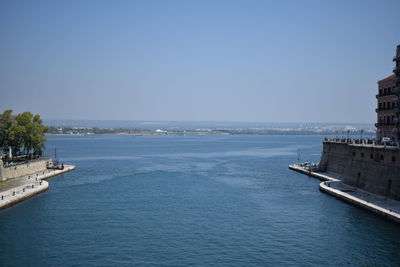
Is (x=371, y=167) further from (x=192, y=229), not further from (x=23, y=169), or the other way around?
(x=23, y=169)

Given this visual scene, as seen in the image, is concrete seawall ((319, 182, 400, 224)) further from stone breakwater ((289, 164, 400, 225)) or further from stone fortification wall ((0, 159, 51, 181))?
stone fortification wall ((0, 159, 51, 181))

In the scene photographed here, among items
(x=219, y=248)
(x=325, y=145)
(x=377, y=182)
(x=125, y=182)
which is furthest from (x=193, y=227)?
(x=325, y=145)

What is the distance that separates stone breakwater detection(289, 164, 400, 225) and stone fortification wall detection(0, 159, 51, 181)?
5131 cm

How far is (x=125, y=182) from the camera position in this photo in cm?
7794

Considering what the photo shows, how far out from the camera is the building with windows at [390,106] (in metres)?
64.4

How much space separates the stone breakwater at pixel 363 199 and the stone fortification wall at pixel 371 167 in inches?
37.4

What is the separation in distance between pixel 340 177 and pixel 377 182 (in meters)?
19.7

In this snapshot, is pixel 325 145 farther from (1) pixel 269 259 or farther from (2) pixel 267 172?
(1) pixel 269 259

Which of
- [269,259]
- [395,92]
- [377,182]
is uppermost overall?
[395,92]

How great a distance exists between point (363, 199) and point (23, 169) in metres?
59.1

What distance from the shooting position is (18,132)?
8769 cm

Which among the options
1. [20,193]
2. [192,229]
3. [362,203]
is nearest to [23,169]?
[20,193]

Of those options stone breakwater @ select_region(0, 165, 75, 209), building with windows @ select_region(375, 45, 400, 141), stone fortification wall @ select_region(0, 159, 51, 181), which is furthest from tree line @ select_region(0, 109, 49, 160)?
building with windows @ select_region(375, 45, 400, 141)

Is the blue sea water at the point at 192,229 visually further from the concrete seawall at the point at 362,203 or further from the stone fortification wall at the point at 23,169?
the stone fortification wall at the point at 23,169
